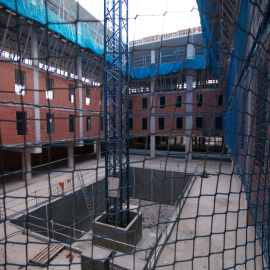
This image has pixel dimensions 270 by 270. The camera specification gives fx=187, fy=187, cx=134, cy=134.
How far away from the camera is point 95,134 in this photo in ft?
20.5

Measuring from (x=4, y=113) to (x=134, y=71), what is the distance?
420 centimetres

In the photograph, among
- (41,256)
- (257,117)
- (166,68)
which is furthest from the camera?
(166,68)

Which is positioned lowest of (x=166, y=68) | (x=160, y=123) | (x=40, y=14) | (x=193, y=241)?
(x=193, y=241)

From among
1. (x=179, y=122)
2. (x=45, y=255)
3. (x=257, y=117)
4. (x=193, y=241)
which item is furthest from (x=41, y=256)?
(x=179, y=122)

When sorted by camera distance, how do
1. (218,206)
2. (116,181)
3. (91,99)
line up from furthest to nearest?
(91,99) < (218,206) < (116,181)

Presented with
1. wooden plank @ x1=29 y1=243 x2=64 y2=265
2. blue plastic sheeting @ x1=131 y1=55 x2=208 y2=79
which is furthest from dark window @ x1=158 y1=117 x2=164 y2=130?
wooden plank @ x1=29 y1=243 x2=64 y2=265

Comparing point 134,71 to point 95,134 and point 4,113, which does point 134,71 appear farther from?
point 4,113

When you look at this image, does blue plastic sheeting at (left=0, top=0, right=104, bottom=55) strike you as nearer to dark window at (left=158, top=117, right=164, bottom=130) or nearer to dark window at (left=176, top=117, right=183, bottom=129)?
dark window at (left=158, top=117, right=164, bottom=130)

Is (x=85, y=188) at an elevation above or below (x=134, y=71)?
below

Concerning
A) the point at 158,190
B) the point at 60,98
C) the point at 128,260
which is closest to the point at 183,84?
the point at 158,190

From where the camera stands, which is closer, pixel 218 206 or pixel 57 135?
pixel 218 206

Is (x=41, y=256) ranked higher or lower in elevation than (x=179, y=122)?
lower

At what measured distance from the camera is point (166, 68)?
6445 millimetres

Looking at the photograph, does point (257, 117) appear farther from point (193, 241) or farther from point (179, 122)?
point (179, 122)
